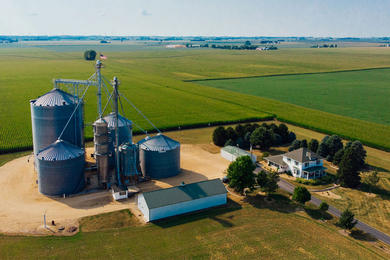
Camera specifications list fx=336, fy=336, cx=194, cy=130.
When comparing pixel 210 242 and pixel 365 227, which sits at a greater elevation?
pixel 365 227

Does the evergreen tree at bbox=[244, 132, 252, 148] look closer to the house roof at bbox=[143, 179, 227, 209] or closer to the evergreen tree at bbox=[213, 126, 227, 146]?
the evergreen tree at bbox=[213, 126, 227, 146]

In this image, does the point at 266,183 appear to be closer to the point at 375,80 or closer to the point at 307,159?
the point at 307,159

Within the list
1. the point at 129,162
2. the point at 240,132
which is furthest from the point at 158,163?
the point at 240,132

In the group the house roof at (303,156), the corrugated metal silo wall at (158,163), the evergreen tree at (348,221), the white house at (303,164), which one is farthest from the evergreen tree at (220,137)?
the evergreen tree at (348,221)

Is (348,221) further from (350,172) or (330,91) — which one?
(330,91)

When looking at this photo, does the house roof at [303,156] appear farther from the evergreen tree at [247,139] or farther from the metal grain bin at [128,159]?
the metal grain bin at [128,159]

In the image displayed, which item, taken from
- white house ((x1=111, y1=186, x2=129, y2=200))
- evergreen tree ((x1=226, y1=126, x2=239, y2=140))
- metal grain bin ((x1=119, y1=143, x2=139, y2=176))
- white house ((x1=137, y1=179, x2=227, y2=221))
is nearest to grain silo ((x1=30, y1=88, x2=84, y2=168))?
metal grain bin ((x1=119, y1=143, x2=139, y2=176))
